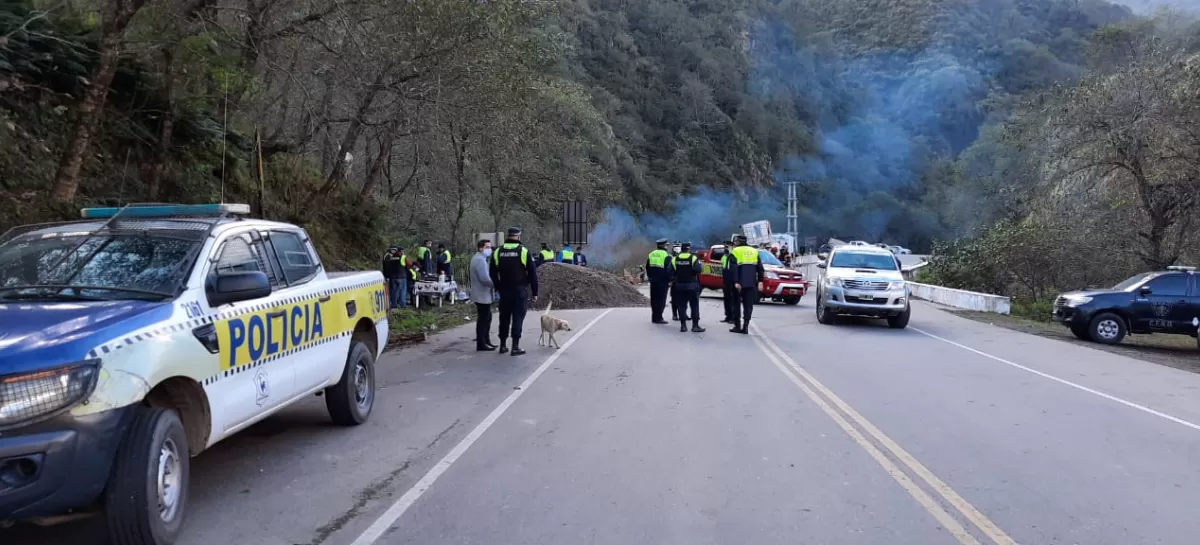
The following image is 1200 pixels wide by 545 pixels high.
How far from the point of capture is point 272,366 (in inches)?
234

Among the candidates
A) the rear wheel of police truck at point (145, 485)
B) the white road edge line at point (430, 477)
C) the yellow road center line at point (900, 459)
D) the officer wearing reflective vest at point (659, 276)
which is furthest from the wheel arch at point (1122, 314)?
the rear wheel of police truck at point (145, 485)

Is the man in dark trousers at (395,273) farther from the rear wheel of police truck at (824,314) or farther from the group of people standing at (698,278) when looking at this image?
the rear wheel of police truck at (824,314)

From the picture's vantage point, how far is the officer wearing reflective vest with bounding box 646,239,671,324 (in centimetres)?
1778

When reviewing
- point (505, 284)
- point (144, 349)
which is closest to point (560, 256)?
point (505, 284)

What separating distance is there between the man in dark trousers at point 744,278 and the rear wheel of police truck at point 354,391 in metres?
9.28

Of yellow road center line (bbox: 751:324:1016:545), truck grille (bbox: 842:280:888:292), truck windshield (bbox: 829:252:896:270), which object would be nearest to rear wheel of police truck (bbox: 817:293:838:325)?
truck grille (bbox: 842:280:888:292)

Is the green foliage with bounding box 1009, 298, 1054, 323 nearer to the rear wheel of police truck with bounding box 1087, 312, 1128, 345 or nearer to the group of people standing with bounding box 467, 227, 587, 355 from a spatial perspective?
the rear wheel of police truck with bounding box 1087, 312, 1128, 345

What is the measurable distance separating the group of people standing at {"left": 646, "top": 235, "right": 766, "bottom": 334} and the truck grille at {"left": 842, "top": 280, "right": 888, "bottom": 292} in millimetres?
2286

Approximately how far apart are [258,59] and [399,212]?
20.0 m

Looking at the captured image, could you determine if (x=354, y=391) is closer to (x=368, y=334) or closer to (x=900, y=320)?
(x=368, y=334)

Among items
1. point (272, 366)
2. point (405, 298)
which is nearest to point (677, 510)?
point (272, 366)

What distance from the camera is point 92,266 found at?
5.37 m

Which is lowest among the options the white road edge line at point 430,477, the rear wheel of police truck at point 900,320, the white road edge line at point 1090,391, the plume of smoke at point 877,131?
the white road edge line at point 1090,391

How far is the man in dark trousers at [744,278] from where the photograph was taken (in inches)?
630
